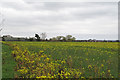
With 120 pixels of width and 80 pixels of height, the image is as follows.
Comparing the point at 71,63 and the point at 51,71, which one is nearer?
the point at 51,71

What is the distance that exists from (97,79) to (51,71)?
2.88 metres

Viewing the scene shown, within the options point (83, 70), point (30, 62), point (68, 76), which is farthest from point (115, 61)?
point (30, 62)

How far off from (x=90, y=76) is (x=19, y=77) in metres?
4.29

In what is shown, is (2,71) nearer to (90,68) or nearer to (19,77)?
(19,77)

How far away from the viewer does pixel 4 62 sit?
473 inches

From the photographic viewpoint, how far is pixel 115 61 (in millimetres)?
12133

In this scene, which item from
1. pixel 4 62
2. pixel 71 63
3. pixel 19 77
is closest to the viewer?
pixel 19 77

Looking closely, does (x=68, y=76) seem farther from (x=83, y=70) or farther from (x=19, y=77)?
(x=19, y=77)

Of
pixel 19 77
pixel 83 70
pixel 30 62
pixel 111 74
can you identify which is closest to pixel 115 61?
pixel 111 74

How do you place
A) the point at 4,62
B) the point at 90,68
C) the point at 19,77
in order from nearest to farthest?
1. the point at 19,77
2. the point at 90,68
3. the point at 4,62

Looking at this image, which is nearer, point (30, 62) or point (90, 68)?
point (90, 68)

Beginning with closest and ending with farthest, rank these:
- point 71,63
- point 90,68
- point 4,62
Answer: point 90,68 → point 71,63 → point 4,62

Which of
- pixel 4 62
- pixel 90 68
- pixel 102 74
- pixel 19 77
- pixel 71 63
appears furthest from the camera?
pixel 4 62

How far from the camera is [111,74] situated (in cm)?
963
